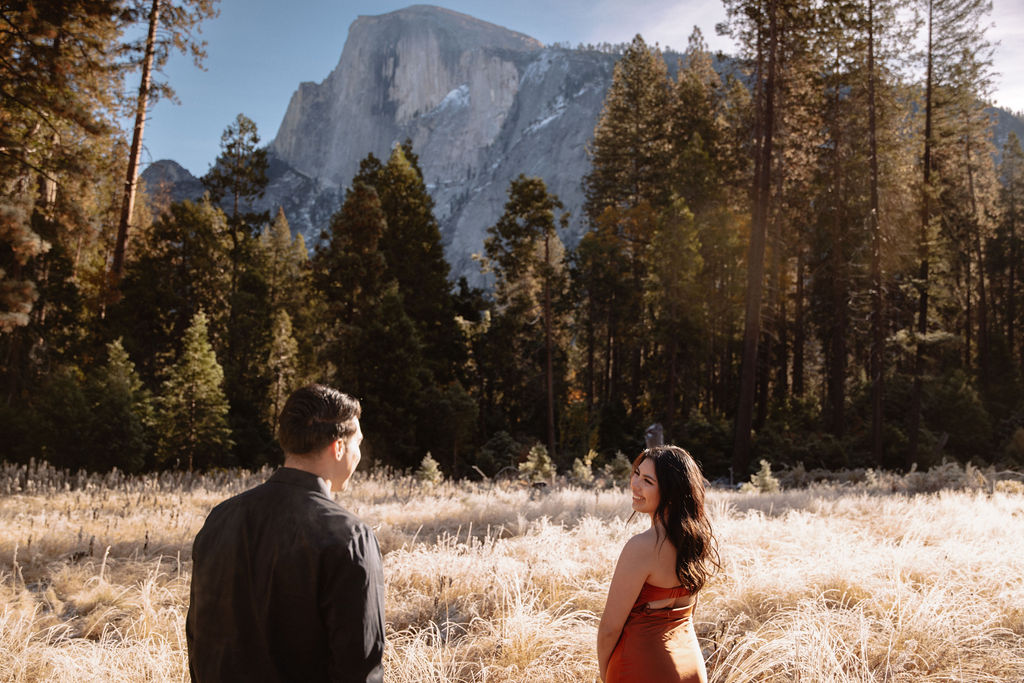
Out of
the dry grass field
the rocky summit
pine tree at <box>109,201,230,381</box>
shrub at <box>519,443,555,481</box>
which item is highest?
the rocky summit

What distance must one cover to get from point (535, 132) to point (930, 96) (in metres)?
131

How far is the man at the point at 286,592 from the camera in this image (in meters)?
1.93

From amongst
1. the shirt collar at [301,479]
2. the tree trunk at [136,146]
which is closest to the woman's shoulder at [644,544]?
the shirt collar at [301,479]

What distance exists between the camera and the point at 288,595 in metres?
1.95

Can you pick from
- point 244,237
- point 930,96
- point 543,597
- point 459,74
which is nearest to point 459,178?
point 459,74

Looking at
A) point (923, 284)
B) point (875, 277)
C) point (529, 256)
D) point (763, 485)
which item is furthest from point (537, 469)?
point (923, 284)

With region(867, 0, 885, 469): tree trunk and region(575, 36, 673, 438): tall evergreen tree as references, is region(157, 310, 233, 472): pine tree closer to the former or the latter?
region(575, 36, 673, 438): tall evergreen tree

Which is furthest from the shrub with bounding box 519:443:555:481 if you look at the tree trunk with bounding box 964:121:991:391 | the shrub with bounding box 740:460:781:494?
the tree trunk with bounding box 964:121:991:391

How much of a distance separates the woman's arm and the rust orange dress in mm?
41

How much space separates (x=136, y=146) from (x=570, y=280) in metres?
21.9

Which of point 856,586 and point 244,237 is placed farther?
point 244,237

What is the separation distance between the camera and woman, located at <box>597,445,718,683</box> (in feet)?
8.21

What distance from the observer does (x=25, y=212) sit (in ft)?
40.4

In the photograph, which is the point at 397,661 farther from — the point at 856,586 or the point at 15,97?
the point at 15,97
